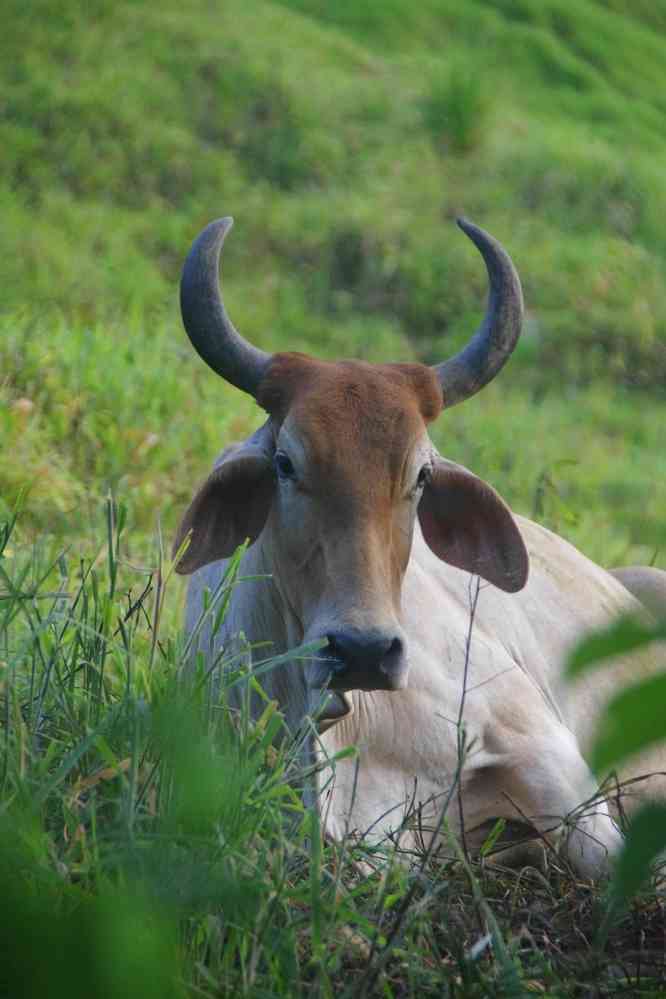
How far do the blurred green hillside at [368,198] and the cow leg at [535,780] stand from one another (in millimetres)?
2981

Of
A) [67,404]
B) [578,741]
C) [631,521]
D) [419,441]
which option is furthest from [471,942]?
[631,521]

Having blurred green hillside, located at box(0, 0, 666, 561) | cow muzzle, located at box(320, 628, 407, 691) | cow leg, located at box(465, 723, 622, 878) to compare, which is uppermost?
cow muzzle, located at box(320, 628, 407, 691)

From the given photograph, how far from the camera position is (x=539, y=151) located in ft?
35.5

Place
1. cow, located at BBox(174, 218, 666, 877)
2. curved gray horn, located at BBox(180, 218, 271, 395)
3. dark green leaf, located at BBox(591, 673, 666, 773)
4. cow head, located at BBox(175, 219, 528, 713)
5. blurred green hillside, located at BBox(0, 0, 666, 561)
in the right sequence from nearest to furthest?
dark green leaf, located at BBox(591, 673, 666, 773), cow head, located at BBox(175, 219, 528, 713), cow, located at BBox(174, 218, 666, 877), curved gray horn, located at BBox(180, 218, 271, 395), blurred green hillside, located at BBox(0, 0, 666, 561)

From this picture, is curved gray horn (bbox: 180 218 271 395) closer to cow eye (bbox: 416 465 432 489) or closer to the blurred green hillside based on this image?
cow eye (bbox: 416 465 432 489)

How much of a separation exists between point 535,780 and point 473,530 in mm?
628

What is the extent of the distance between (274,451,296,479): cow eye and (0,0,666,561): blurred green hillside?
3261mm

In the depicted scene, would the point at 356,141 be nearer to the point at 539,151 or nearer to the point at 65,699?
the point at 539,151

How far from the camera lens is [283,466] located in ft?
11.2

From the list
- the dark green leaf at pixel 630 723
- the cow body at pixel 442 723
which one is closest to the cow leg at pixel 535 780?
the cow body at pixel 442 723

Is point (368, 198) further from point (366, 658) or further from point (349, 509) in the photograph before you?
point (366, 658)

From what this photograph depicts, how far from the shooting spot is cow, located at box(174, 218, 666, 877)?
3.20m

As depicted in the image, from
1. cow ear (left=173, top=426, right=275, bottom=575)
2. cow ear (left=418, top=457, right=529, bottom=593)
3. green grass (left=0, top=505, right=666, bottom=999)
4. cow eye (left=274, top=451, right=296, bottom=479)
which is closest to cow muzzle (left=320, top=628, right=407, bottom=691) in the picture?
green grass (left=0, top=505, right=666, bottom=999)

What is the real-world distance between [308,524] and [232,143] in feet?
24.1
